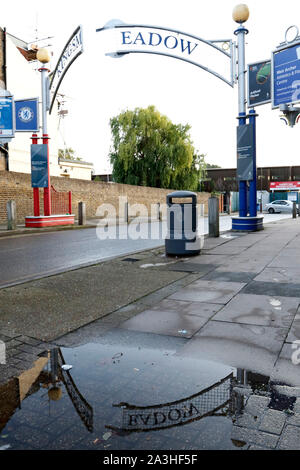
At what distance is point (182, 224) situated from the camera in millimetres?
8883

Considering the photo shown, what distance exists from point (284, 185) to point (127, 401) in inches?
2727

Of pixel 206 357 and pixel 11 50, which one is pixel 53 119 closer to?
pixel 11 50

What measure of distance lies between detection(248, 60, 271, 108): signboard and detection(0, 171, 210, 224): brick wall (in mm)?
12565

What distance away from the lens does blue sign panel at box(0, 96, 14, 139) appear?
18.0m

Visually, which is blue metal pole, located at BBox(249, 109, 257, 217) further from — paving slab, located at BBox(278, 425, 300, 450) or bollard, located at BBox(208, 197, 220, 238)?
paving slab, located at BBox(278, 425, 300, 450)

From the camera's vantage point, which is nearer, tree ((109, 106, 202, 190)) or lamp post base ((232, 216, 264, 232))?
lamp post base ((232, 216, 264, 232))

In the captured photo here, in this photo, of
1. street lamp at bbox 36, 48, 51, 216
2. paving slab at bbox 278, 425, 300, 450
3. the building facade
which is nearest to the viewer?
paving slab at bbox 278, 425, 300, 450

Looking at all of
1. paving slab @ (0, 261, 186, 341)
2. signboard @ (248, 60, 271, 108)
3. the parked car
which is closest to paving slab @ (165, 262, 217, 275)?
paving slab @ (0, 261, 186, 341)

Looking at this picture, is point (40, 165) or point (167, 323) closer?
point (167, 323)

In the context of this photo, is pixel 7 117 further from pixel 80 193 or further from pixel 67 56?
pixel 80 193

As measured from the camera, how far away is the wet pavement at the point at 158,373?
7.40 ft

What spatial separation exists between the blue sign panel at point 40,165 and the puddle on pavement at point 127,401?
15.7 metres

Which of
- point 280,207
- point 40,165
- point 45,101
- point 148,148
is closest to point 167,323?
point 40,165

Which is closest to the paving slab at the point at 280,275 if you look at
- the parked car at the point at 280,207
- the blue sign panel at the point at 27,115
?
the blue sign panel at the point at 27,115
